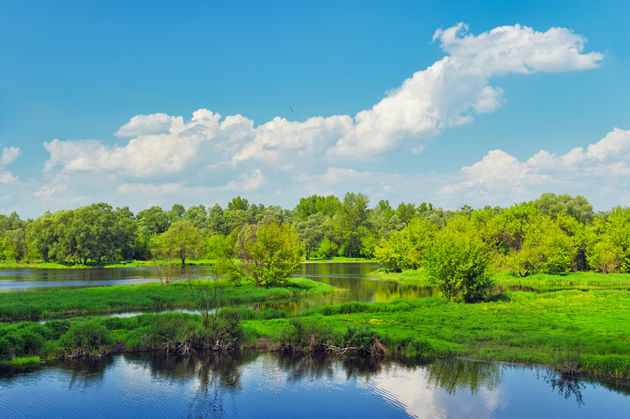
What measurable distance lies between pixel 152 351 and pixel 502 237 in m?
97.2

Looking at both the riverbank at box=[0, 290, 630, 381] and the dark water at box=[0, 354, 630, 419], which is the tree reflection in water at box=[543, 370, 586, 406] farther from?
the riverbank at box=[0, 290, 630, 381]

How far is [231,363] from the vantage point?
2805 cm

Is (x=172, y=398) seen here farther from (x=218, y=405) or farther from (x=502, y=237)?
(x=502, y=237)

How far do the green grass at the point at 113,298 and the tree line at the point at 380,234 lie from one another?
10.8 metres

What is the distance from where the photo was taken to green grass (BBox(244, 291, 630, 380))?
27312 mm

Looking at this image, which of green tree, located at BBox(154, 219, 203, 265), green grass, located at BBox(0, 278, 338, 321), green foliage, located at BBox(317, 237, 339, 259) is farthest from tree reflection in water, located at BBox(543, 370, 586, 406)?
green foliage, located at BBox(317, 237, 339, 259)

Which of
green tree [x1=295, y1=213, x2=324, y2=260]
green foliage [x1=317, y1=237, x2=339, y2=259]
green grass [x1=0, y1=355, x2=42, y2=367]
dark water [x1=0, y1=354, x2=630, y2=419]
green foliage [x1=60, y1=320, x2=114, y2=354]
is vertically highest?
green tree [x1=295, y1=213, x2=324, y2=260]

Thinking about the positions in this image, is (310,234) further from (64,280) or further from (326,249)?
(64,280)

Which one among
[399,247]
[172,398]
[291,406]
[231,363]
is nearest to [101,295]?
[231,363]

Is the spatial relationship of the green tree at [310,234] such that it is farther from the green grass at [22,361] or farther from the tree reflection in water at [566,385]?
the tree reflection in water at [566,385]

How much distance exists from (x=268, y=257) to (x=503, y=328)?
38.6m

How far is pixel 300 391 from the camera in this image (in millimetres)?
23344

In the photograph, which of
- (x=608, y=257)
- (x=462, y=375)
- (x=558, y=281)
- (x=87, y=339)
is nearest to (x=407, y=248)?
(x=558, y=281)

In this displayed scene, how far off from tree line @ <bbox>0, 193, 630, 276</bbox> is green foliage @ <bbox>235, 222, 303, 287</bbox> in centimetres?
295
